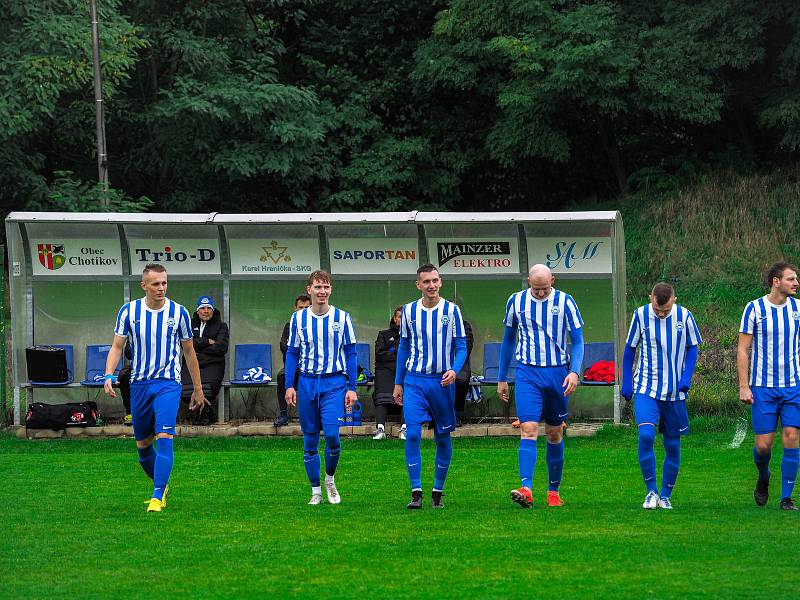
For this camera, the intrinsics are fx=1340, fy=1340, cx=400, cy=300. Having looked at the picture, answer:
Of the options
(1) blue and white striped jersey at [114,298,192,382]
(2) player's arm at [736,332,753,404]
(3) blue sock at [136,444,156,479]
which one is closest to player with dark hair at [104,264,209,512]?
(1) blue and white striped jersey at [114,298,192,382]

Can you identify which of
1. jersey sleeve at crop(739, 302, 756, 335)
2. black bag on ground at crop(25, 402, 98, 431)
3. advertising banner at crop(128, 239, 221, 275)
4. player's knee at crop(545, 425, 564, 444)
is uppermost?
advertising banner at crop(128, 239, 221, 275)

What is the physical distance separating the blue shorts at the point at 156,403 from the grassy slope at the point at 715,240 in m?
13.2

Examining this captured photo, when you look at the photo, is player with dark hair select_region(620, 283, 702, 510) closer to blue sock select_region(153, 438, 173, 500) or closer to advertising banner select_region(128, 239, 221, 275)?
blue sock select_region(153, 438, 173, 500)

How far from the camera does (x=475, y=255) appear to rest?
18469mm

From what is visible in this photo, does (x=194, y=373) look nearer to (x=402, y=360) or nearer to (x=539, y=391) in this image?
(x=402, y=360)

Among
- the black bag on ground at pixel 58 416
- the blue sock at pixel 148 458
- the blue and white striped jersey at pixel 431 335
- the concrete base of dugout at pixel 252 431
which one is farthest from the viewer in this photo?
the black bag on ground at pixel 58 416

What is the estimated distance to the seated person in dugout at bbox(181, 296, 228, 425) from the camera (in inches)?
698

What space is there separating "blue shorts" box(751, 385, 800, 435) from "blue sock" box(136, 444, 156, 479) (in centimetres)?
489

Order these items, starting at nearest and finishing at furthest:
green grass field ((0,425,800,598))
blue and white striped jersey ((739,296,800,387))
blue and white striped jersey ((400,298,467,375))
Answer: green grass field ((0,425,800,598)) → blue and white striped jersey ((739,296,800,387)) → blue and white striped jersey ((400,298,467,375))

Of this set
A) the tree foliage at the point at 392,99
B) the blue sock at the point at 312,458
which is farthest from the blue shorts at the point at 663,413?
the tree foliage at the point at 392,99

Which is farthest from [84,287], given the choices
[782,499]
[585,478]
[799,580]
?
[799,580]

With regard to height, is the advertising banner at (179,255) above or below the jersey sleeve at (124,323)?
above

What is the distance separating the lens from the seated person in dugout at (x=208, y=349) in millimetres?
17734

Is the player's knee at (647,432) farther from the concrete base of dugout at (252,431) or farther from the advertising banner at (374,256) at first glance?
the advertising banner at (374,256)
